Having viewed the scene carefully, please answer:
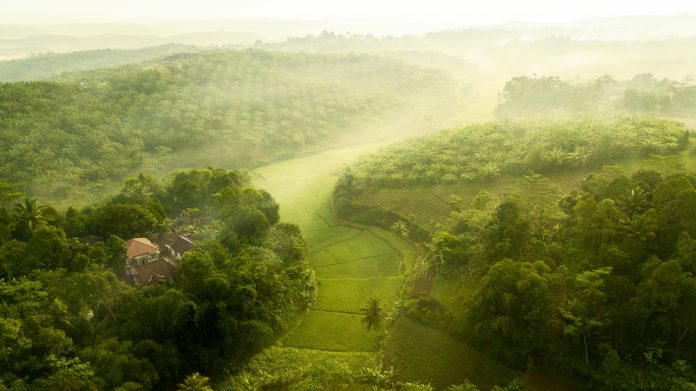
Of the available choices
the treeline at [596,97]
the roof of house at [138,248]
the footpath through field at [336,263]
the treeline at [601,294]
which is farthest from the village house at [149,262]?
the treeline at [596,97]

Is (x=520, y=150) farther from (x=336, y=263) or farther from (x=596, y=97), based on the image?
(x=596, y=97)

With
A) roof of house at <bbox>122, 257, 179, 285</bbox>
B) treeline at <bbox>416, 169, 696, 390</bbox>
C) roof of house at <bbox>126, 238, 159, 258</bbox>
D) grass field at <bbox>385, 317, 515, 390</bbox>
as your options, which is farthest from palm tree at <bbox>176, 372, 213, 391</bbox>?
treeline at <bbox>416, 169, 696, 390</bbox>

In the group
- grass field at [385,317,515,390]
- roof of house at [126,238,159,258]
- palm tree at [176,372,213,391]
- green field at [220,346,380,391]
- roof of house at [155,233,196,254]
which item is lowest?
green field at [220,346,380,391]

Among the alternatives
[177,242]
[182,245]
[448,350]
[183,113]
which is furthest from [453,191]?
[183,113]

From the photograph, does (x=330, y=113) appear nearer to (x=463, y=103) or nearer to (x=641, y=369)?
(x=463, y=103)

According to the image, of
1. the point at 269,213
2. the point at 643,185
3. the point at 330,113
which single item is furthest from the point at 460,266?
the point at 330,113

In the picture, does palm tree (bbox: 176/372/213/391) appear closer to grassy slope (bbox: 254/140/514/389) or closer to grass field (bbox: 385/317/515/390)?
grassy slope (bbox: 254/140/514/389)
